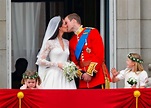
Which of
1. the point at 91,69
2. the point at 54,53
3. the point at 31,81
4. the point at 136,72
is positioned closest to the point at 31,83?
the point at 31,81

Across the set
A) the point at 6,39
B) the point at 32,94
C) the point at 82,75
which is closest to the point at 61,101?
the point at 32,94

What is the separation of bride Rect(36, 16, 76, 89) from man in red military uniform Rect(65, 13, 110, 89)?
0.15 meters

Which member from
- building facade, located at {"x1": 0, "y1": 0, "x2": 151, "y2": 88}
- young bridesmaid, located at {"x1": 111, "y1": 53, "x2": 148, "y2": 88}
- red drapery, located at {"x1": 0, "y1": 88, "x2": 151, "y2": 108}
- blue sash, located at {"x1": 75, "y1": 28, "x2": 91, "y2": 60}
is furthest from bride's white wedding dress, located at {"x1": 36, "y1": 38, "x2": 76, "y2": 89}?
building facade, located at {"x1": 0, "y1": 0, "x2": 151, "y2": 88}

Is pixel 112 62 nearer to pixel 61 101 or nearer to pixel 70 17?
pixel 70 17

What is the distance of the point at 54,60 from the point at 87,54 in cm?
57

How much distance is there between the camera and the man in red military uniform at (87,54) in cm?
1175

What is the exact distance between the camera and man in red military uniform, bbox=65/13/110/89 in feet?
38.5

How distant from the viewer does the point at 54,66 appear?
11852 millimetres

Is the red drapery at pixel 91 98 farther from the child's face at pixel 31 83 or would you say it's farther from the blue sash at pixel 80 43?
the blue sash at pixel 80 43

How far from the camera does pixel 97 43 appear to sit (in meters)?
11.8

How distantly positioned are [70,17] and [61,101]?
6.71 feet

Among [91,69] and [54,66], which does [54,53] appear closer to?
[54,66]

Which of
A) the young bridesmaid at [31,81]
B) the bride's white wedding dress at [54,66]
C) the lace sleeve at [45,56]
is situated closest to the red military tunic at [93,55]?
the bride's white wedding dress at [54,66]

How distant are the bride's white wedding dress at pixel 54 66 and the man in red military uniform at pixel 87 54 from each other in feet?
0.64
